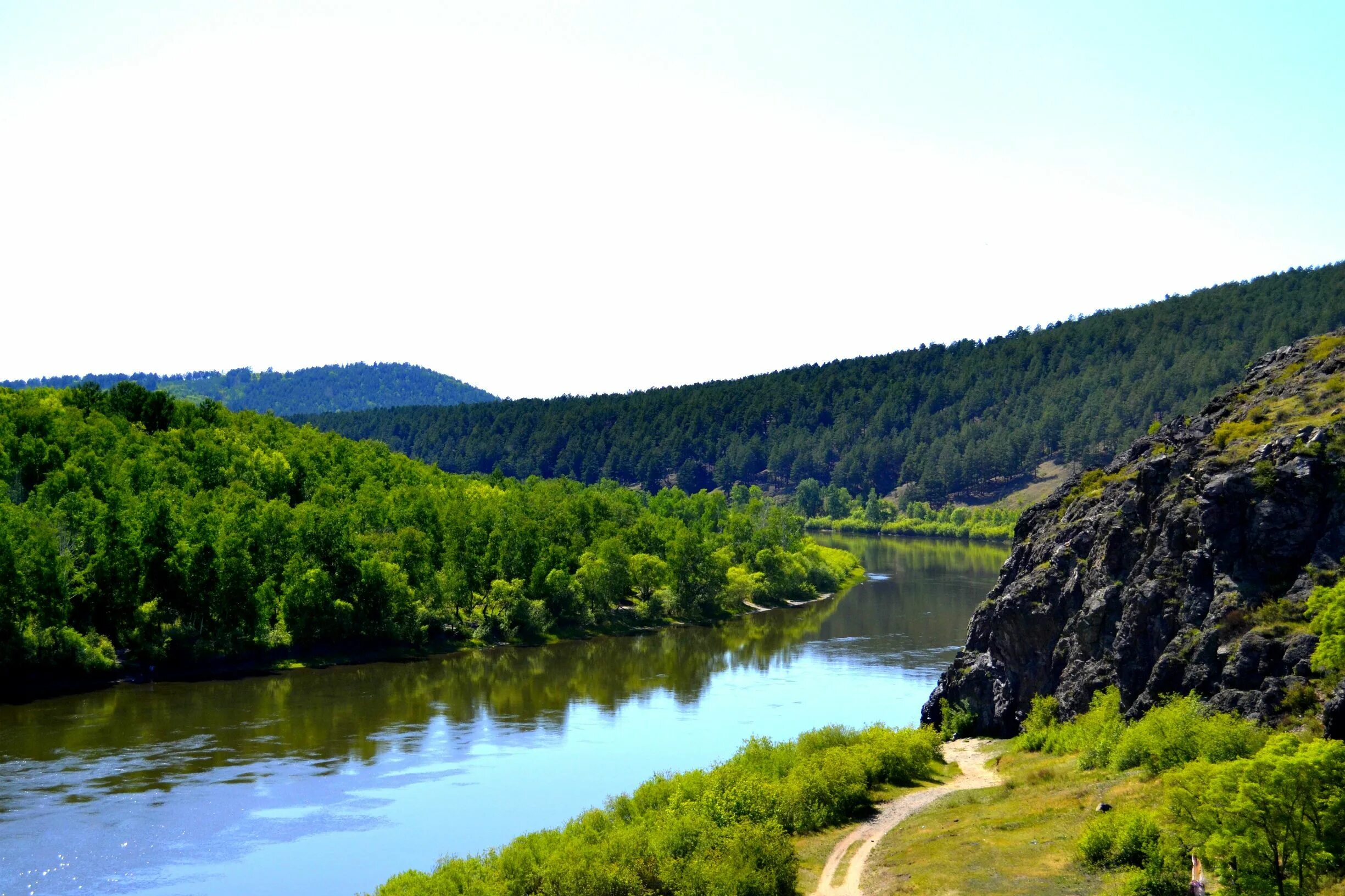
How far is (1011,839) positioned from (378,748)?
3889 cm

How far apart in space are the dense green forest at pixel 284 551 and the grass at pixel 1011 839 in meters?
63.8

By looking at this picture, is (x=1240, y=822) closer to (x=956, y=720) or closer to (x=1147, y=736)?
(x=1147, y=736)

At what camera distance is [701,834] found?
3997 centimetres

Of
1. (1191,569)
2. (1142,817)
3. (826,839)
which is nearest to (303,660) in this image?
(826,839)

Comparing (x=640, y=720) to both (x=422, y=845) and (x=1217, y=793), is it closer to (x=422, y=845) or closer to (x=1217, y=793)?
(x=422, y=845)

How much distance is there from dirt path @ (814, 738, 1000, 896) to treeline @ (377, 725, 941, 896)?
1.30m

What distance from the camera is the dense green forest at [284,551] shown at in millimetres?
88812

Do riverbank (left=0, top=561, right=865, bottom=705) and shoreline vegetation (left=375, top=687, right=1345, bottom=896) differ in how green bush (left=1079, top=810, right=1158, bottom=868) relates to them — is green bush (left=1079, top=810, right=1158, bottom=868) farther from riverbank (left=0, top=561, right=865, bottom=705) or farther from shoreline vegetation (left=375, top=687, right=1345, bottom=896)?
riverbank (left=0, top=561, right=865, bottom=705)

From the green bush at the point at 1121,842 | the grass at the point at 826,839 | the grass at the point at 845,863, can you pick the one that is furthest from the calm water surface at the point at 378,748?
the green bush at the point at 1121,842

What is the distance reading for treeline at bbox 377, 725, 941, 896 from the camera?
121 ft

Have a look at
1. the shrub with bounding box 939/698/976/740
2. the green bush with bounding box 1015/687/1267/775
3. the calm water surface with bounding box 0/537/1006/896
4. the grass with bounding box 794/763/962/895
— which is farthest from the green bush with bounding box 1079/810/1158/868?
the shrub with bounding box 939/698/976/740

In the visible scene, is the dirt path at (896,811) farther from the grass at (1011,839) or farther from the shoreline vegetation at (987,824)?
the grass at (1011,839)

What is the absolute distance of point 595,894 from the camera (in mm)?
36688

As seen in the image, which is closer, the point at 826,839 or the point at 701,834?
the point at 701,834
